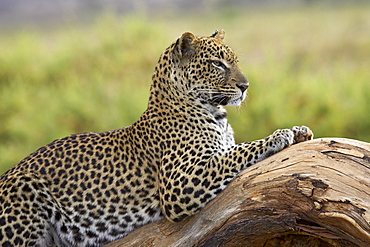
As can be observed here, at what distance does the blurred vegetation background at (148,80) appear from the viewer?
1447cm

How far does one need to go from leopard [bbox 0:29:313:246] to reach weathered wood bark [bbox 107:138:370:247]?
2.28 feet

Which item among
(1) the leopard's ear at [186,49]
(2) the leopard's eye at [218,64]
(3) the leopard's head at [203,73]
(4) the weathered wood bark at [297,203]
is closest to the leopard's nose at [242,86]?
(3) the leopard's head at [203,73]

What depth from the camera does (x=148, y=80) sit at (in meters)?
17.8

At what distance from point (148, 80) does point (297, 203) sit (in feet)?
41.2

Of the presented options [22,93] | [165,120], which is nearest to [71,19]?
[22,93]

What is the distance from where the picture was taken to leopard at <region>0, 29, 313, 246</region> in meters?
6.63

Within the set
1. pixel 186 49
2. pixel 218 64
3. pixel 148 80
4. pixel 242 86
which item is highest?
pixel 148 80

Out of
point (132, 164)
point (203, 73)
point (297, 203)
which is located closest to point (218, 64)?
point (203, 73)

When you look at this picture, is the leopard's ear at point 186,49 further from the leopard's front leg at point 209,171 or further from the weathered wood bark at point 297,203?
the weathered wood bark at point 297,203

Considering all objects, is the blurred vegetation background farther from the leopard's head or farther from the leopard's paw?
the leopard's paw

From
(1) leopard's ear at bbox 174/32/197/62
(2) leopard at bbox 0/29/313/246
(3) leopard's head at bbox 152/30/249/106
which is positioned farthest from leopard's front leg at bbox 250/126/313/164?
(1) leopard's ear at bbox 174/32/197/62

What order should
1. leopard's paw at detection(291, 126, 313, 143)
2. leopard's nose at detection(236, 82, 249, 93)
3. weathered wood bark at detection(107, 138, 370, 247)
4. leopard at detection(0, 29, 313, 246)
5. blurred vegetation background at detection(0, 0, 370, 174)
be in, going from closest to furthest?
weathered wood bark at detection(107, 138, 370, 247), leopard's paw at detection(291, 126, 313, 143), leopard at detection(0, 29, 313, 246), leopard's nose at detection(236, 82, 249, 93), blurred vegetation background at detection(0, 0, 370, 174)

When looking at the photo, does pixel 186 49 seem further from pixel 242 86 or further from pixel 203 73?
pixel 242 86

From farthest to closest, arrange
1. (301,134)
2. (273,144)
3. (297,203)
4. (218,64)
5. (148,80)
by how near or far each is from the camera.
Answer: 1. (148,80)
2. (218,64)
3. (301,134)
4. (273,144)
5. (297,203)
